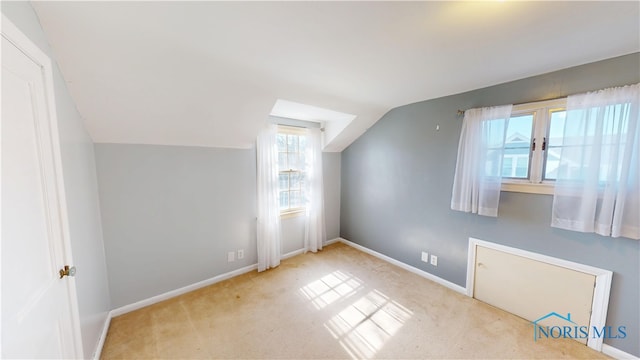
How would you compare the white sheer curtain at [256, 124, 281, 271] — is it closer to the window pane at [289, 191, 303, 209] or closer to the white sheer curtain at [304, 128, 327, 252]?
the window pane at [289, 191, 303, 209]

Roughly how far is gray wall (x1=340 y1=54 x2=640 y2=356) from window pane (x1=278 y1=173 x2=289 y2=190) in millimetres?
1051

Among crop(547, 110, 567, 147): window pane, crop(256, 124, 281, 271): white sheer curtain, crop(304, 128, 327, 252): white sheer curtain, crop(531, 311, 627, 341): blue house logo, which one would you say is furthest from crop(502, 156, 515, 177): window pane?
A: crop(256, 124, 281, 271): white sheer curtain

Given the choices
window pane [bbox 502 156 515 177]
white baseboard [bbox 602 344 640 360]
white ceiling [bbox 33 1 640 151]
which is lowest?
white baseboard [bbox 602 344 640 360]

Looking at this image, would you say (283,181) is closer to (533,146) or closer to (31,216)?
(31,216)

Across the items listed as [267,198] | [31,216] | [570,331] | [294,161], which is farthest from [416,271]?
[31,216]

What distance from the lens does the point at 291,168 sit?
3385 millimetres

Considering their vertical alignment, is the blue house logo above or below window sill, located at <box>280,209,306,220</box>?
below

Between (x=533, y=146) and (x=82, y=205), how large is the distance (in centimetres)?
366

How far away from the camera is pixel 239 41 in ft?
4.49

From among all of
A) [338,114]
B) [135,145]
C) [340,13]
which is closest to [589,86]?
[340,13]

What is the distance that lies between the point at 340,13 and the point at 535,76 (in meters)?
1.91

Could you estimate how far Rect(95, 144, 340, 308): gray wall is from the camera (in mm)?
2072

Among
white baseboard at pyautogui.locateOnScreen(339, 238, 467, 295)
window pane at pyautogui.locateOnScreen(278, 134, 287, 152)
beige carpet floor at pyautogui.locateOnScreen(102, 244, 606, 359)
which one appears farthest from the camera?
window pane at pyautogui.locateOnScreen(278, 134, 287, 152)

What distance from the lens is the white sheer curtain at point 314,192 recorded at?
3.40 metres
